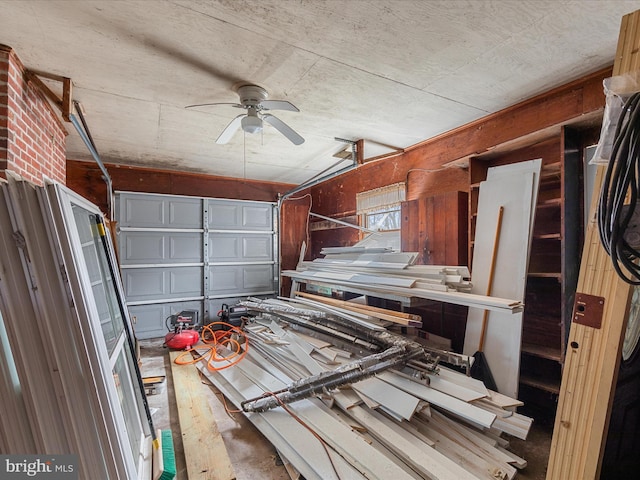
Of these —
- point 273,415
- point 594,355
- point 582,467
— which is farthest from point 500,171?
point 273,415

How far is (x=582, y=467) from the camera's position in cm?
102

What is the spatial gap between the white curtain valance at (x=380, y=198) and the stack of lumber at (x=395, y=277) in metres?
0.85

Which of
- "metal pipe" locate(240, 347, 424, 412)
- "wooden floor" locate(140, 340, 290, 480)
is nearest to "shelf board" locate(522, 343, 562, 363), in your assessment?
"metal pipe" locate(240, 347, 424, 412)

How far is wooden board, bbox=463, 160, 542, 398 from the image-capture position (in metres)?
2.40

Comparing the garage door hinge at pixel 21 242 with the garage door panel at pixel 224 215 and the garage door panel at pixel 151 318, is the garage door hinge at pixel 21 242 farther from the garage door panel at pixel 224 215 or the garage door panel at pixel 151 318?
the garage door panel at pixel 224 215

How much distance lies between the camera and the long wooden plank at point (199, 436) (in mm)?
1807

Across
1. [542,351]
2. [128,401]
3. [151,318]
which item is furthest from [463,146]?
[151,318]

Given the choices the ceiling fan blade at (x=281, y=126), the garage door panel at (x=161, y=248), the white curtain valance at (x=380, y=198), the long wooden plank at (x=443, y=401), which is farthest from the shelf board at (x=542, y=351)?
the garage door panel at (x=161, y=248)

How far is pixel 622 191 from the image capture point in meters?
→ 0.87

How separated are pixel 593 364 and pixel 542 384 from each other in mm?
1687

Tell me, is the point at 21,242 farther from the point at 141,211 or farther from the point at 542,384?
the point at 141,211

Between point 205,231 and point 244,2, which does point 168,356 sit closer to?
point 205,231

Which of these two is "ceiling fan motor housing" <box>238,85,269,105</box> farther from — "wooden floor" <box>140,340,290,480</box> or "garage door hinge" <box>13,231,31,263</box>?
"wooden floor" <box>140,340,290,480</box>

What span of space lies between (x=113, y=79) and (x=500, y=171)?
3.21 meters
